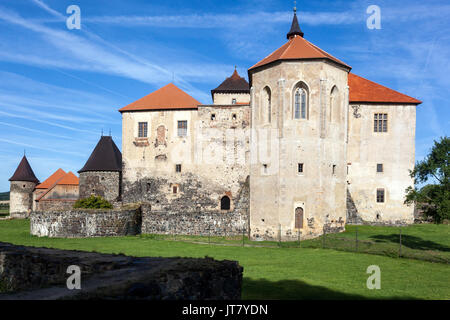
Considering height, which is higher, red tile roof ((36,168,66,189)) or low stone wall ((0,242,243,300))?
red tile roof ((36,168,66,189))

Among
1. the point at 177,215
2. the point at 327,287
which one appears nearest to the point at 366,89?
the point at 177,215

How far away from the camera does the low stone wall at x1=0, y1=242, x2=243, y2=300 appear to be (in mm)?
6145

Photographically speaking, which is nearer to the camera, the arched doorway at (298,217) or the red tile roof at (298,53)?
the arched doorway at (298,217)

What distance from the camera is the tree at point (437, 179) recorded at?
57.6 feet

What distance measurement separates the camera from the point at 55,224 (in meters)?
27.4

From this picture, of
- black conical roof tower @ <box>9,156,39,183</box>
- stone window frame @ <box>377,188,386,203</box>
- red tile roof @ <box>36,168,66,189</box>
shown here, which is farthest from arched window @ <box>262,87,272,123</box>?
black conical roof tower @ <box>9,156,39,183</box>

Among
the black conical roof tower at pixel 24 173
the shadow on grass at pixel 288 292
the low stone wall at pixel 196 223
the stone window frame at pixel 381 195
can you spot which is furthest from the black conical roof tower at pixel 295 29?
the black conical roof tower at pixel 24 173

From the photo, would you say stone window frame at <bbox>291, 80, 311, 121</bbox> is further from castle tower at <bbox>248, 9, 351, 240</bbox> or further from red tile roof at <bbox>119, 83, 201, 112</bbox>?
red tile roof at <bbox>119, 83, 201, 112</bbox>

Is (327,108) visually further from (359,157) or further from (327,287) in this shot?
(327,287)

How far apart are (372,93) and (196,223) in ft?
61.1

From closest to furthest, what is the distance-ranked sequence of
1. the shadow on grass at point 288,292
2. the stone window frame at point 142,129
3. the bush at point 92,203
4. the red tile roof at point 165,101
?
the shadow on grass at point 288,292
the bush at point 92,203
the red tile roof at point 165,101
the stone window frame at point 142,129

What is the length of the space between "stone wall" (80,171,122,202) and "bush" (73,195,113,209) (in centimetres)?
270

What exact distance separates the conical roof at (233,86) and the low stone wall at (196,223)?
658 inches

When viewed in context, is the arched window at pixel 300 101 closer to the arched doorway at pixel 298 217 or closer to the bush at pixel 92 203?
the arched doorway at pixel 298 217
